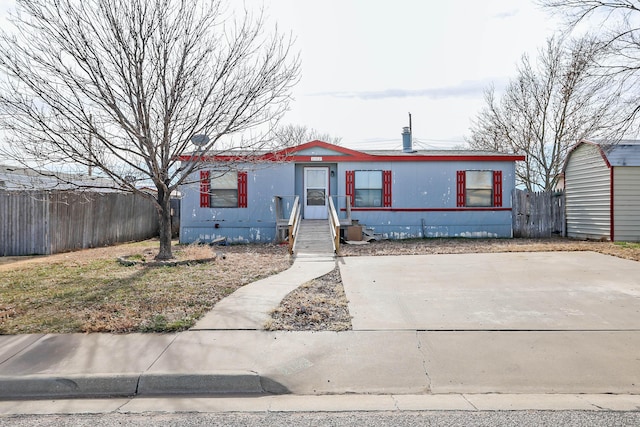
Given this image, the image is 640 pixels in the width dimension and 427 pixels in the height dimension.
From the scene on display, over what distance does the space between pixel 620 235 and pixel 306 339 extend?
14.0 metres

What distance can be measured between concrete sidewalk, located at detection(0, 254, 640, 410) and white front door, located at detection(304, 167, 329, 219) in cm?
1076

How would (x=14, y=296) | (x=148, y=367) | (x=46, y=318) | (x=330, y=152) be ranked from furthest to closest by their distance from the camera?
(x=330, y=152) < (x=14, y=296) < (x=46, y=318) < (x=148, y=367)

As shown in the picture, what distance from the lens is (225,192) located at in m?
16.2

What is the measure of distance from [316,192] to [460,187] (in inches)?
217

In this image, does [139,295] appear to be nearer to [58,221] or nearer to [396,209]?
[58,221]

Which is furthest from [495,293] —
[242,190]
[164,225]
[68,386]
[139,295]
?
[242,190]

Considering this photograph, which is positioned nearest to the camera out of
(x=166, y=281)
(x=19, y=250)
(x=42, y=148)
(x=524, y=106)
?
(x=166, y=281)

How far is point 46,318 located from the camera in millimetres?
5754

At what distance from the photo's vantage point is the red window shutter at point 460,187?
1673 cm

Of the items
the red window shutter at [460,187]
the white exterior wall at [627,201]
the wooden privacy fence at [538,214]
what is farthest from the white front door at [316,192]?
the white exterior wall at [627,201]

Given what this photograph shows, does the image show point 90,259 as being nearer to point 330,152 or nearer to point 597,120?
point 330,152

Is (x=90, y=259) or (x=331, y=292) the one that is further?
(x=90, y=259)

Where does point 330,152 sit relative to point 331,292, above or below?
above

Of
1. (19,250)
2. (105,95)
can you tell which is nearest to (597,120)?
(105,95)
